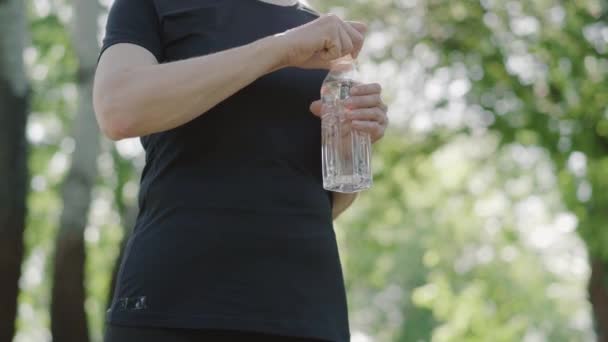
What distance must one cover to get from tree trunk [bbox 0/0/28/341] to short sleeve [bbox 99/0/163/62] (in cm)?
439

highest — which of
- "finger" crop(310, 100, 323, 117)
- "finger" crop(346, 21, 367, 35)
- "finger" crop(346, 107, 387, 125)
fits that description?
"finger" crop(346, 21, 367, 35)

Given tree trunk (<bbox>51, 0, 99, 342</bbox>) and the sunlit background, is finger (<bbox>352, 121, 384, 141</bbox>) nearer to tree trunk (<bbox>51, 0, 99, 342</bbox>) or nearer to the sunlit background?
the sunlit background

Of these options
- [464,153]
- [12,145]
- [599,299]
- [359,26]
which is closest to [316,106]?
[359,26]

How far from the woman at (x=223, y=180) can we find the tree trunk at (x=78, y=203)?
5.02 meters

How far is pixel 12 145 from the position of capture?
604 centimetres

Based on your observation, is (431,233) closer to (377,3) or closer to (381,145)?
(381,145)

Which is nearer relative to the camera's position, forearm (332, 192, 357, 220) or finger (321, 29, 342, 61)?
finger (321, 29, 342, 61)

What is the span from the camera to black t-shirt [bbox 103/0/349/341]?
167 centimetres

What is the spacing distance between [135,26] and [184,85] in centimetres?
24

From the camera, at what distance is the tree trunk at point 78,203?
261 inches

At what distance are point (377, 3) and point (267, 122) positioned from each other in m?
9.05

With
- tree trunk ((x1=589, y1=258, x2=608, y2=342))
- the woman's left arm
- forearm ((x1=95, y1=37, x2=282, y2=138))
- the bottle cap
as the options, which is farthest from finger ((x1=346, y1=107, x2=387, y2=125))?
tree trunk ((x1=589, y1=258, x2=608, y2=342))

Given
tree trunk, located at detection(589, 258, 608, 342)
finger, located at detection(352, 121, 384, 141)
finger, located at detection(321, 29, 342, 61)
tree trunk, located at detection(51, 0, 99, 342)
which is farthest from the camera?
tree trunk, located at detection(589, 258, 608, 342)

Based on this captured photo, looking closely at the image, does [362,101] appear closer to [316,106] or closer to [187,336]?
[316,106]
